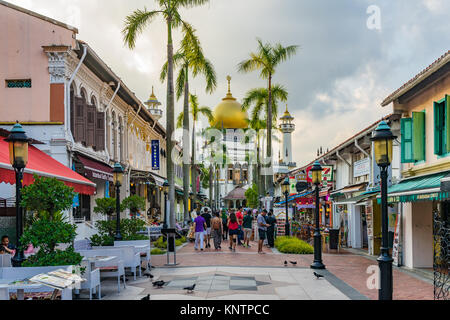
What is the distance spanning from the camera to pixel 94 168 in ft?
70.4

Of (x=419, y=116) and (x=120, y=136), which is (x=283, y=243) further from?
(x=120, y=136)

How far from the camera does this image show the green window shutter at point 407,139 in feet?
53.0

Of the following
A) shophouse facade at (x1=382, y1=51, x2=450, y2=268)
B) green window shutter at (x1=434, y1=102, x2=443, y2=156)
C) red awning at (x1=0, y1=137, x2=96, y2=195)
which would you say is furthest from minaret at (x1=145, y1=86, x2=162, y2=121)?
green window shutter at (x1=434, y1=102, x2=443, y2=156)

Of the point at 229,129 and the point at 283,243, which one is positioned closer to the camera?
the point at 283,243

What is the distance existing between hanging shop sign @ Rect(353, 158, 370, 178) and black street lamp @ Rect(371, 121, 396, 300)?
1209 cm

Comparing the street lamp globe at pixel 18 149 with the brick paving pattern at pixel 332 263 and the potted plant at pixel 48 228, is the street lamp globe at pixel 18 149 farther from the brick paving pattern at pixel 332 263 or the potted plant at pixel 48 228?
the brick paving pattern at pixel 332 263

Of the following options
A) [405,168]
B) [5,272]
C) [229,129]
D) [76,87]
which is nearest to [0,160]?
[5,272]

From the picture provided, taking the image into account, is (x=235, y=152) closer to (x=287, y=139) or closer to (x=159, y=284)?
(x=287, y=139)

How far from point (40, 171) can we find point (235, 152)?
3783 inches

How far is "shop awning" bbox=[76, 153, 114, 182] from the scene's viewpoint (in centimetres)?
2031

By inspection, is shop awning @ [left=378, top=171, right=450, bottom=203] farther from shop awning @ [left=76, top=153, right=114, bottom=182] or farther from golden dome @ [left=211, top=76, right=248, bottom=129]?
golden dome @ [left=211, top=76, right=248, bottom=129]

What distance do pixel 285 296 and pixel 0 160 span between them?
6.84 metres

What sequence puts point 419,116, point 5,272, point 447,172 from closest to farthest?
point 5,272 → point 447,172 → point 419,116

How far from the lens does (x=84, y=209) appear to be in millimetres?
23531
